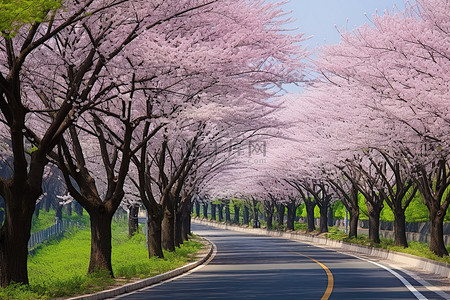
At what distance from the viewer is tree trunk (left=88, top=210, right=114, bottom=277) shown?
75.8ft

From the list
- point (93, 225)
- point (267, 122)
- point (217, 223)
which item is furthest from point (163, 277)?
point (217, 223)

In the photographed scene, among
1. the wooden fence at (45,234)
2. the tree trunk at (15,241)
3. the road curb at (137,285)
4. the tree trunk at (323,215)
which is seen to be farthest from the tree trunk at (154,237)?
the tree trunk at (323,215)

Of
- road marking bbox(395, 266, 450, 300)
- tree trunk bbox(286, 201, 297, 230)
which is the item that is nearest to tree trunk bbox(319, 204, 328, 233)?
tree trunk bbox(286, 201, 297, 230)

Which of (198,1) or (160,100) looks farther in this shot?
(160,100)

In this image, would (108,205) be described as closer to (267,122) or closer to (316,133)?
(267,122)

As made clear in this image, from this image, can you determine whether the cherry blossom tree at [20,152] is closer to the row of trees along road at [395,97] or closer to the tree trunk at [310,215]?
the row of trees along road at [395,97]

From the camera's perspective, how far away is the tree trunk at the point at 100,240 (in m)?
23.1

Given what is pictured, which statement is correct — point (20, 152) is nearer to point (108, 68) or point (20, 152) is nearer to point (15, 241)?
point (15, 241)

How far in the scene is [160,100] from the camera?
82.9 ft

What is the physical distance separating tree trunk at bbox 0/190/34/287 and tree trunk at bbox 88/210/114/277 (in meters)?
6.15

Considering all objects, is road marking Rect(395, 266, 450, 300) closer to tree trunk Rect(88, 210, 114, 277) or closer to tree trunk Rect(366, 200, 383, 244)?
tree trunk Rect(88, 210, 114, 277)

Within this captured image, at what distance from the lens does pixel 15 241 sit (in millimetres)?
16922

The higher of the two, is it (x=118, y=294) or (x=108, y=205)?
(x=108, y=205)

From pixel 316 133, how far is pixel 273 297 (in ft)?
106
